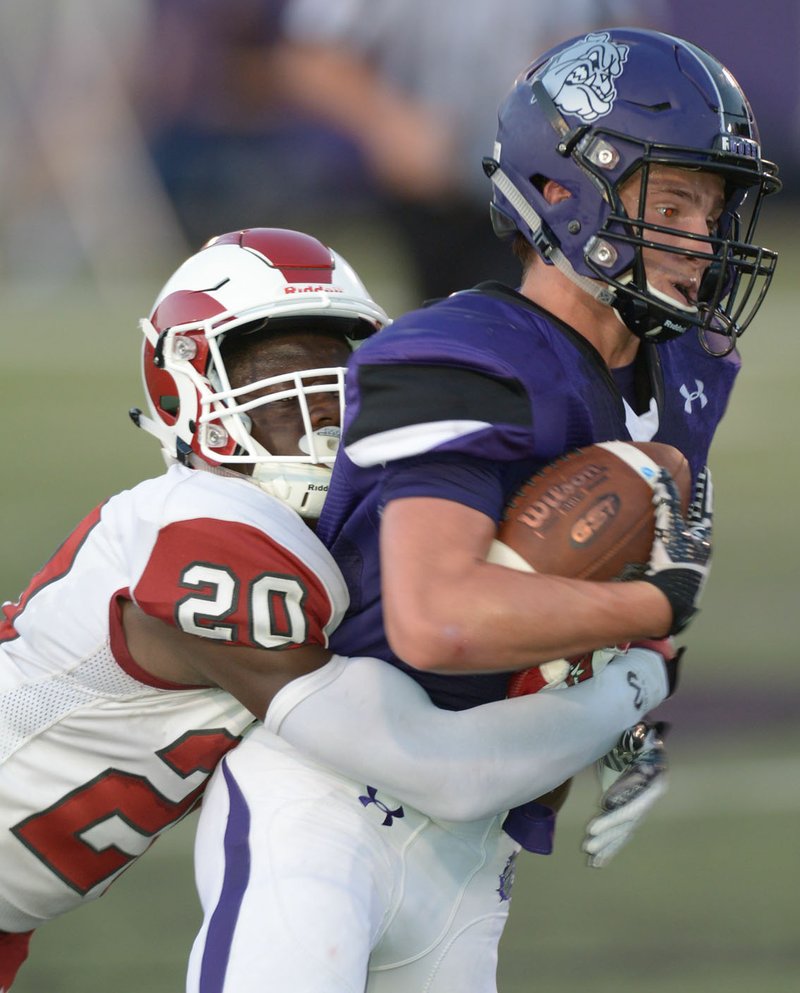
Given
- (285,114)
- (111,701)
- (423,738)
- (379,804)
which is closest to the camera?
(423,738)

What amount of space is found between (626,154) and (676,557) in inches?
23.8

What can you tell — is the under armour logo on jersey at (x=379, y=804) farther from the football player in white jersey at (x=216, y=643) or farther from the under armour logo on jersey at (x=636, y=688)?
the under armour logo on jersey at (x=636, y=688)

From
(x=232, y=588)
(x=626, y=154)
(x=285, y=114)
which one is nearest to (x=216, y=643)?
(x=232, y=588)

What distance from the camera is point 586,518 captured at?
84.7 inches

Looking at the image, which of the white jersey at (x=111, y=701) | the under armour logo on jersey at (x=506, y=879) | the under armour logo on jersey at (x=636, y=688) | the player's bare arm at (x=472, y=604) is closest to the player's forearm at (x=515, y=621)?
the player's bare arm at (x=472, y=604)

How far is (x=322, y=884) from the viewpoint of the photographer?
2285 millimetres

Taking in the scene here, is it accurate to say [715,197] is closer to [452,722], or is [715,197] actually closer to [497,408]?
[497,408]

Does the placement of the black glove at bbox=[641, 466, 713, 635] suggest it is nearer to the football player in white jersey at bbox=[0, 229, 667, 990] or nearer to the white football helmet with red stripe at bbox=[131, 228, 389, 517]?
the football player in white jersey at bbox=[0, 229, 667, 990]

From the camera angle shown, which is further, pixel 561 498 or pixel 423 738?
pixel 423 738

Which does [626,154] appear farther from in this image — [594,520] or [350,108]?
[350,108]

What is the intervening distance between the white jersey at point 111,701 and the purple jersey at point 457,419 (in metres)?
0.08

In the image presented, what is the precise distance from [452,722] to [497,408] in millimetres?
492

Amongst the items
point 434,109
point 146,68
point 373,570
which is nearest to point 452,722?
point 373,570

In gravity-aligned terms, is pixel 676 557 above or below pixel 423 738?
above
